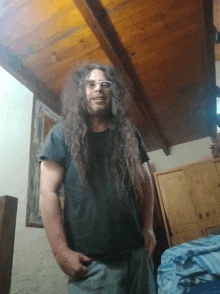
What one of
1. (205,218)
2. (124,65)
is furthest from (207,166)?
(124,65)

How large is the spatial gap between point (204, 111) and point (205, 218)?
161 centimetres

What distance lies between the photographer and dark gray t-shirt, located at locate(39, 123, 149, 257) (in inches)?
30.1

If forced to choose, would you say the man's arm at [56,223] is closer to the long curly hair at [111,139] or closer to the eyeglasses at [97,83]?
the long curly hair at [111,139]

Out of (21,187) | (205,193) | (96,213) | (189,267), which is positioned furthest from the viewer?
(205,193)

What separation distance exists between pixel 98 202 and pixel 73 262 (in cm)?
22

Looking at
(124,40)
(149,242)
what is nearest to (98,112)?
(149,242)

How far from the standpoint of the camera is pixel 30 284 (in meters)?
1.57

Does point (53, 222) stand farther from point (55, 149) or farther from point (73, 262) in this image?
point (55, 149)

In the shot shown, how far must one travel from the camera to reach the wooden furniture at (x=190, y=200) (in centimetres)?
270

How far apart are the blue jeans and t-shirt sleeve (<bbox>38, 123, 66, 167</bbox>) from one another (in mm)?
435

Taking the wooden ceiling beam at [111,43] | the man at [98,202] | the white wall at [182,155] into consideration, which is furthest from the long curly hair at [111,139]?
the white wall at [182,155]

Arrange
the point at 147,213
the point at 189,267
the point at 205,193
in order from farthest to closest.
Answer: the point at 205,193
the point at 147,213
the point at 189,267

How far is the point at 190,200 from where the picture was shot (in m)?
2.87

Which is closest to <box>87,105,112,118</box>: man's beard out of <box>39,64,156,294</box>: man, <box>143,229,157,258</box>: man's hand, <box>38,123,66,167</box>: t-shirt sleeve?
<box>39,64,156,294</box>: man
